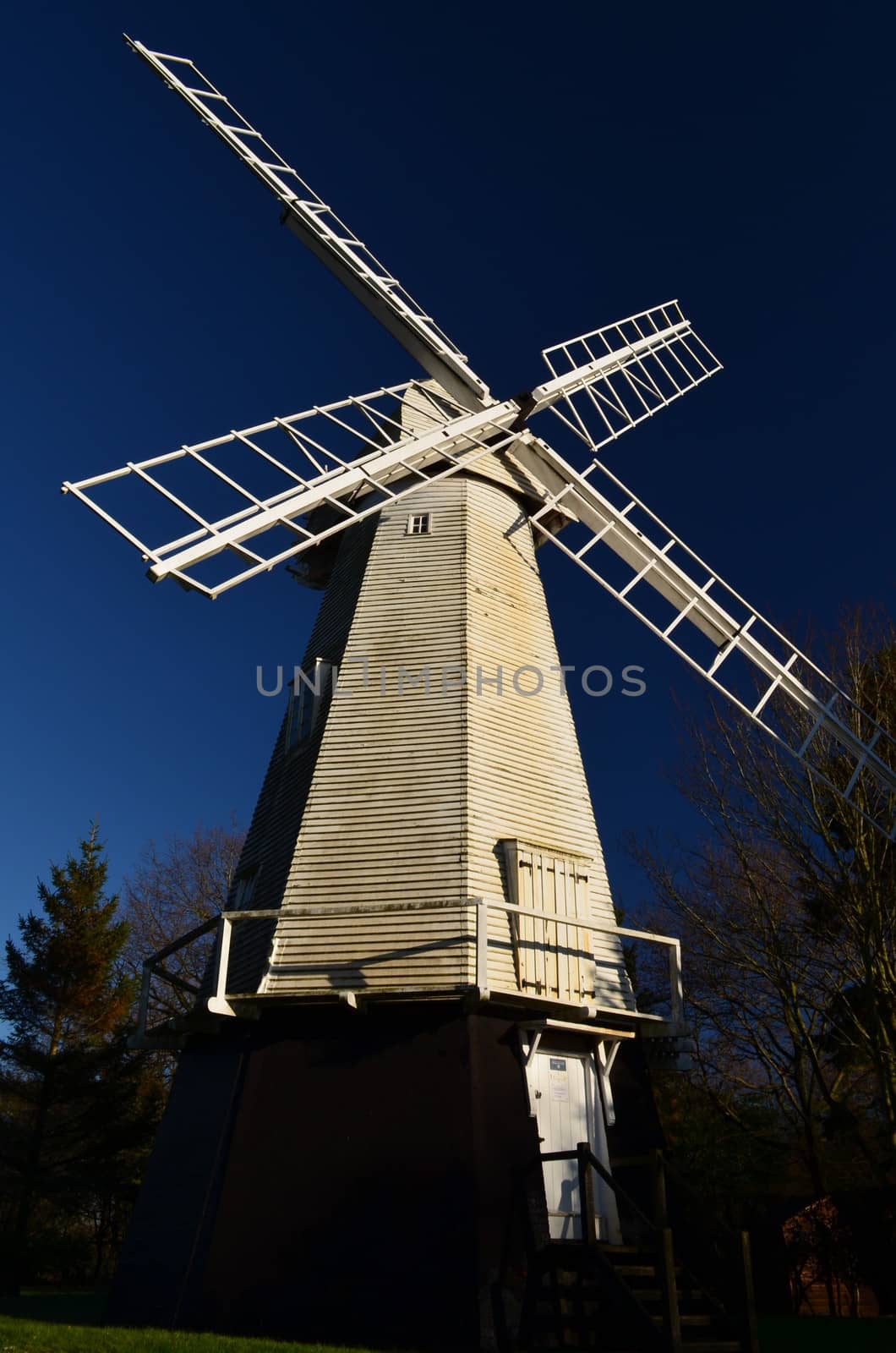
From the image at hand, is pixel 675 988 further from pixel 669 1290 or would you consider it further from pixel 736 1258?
pixel 669 1290

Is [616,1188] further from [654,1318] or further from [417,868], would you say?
[417,868]

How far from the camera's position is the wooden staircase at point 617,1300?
8.03 m

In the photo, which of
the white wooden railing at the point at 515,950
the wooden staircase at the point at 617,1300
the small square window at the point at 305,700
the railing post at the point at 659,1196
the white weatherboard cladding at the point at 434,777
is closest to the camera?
the wooden staircase at the point at 617,1300

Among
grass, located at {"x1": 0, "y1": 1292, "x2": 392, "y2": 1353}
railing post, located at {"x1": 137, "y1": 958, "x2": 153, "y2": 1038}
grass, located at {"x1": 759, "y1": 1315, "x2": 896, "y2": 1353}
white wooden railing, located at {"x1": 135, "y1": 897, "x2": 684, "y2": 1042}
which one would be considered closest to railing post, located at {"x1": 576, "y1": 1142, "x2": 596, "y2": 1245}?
white wooden railing, located at {"x1": 135, "y1": 897, "x2": 684, "y2": 1042}

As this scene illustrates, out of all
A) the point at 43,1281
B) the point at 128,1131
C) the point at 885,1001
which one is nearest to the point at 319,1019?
the point at 885,1001

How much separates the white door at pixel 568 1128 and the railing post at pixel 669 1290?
6.54 ft

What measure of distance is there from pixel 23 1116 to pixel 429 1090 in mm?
20162

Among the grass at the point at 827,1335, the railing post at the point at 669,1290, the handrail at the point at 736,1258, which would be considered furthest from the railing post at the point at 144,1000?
the grass at the point at 827,1335

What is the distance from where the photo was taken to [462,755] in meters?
11.4

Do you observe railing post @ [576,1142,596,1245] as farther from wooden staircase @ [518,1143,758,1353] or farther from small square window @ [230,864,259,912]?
small square window @ [230,864,259,912]

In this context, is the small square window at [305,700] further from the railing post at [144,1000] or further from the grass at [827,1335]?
the grass at [827,1335]

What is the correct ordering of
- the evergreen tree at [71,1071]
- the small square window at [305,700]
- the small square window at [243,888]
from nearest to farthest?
the small square window at [243,888] < the small square window at [305,700] < the evergreen tree at [71,1071]

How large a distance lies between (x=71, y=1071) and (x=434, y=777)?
517 inches

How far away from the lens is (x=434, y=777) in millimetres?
11352
